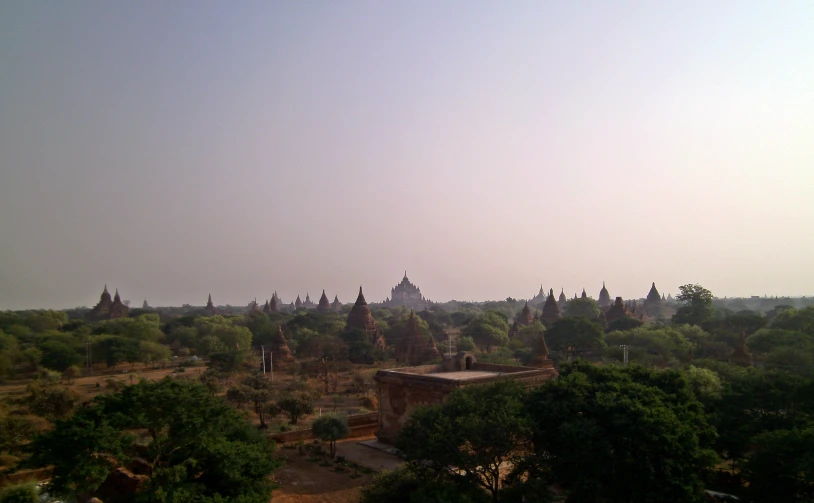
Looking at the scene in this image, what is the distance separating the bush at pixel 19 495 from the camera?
45.5ft

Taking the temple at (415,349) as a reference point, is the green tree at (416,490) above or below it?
below

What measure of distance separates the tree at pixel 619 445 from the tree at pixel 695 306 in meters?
55.7

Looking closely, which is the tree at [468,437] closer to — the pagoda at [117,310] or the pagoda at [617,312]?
the pagoda at [617,312]

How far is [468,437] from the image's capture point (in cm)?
1322

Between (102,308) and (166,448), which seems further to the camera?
(102,308)

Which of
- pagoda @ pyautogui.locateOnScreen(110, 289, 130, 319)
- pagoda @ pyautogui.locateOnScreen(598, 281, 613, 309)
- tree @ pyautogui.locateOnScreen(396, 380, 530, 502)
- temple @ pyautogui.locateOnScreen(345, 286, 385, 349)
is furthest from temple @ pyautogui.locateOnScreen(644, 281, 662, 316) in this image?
tree @ pyautogui.locateOnScreen(396, 380, 530, 502)

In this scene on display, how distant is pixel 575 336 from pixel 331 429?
32169 mm

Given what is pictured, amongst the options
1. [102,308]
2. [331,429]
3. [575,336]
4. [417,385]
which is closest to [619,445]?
[417,385]

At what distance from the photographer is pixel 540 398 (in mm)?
14602

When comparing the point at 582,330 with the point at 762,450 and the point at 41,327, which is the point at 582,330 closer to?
the point at 762,450

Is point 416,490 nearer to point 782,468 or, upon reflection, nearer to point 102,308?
point 782,468

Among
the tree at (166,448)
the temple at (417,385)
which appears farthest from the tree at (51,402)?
the temple at (417,385)

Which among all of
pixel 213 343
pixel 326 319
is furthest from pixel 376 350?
pixel 326 319

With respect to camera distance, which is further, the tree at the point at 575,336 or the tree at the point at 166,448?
the tree at the point at 575,336
